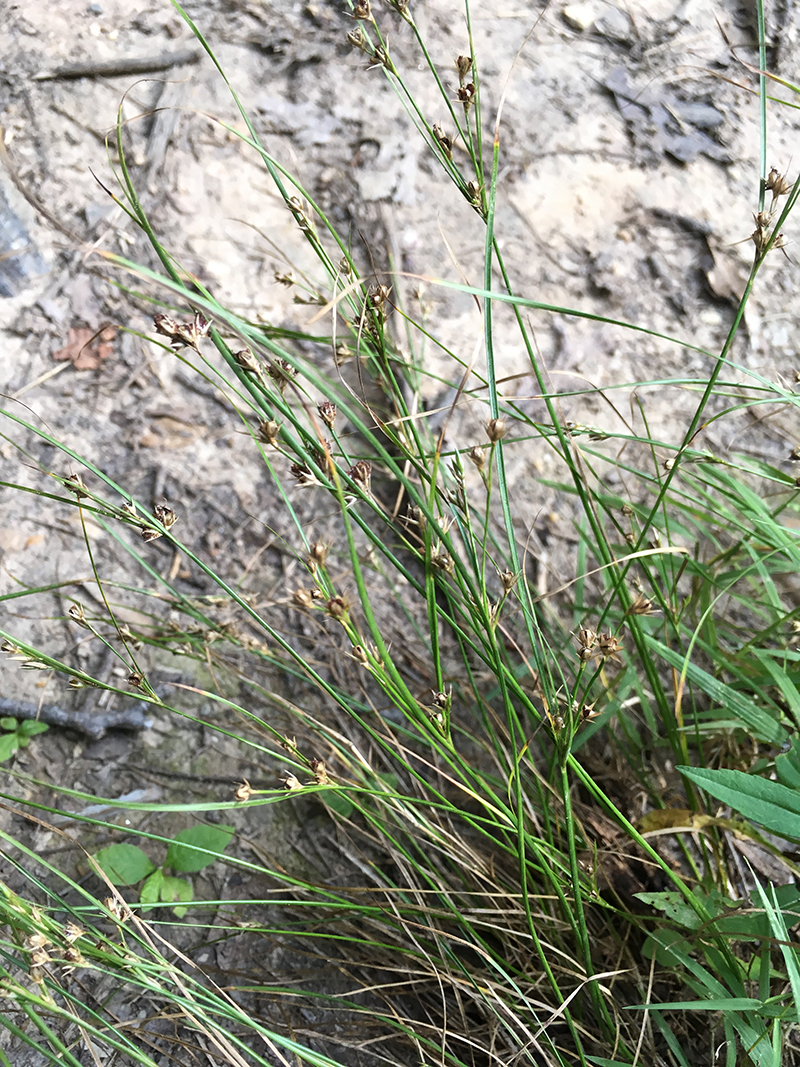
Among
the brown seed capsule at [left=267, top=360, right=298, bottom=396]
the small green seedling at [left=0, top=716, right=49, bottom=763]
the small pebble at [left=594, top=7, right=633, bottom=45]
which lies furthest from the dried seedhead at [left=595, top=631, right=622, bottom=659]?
the small pebble at [left=594, top=7, right=633, bottom=45]

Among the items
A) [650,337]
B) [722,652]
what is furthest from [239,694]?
[650,337]

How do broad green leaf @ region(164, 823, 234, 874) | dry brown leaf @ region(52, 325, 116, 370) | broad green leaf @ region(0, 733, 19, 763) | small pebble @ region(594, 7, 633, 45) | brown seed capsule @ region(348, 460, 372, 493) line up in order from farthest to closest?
small pebble @ region(594, 7, 633, 45) → dry brown leaf @ region(52, 325, 116, 370) → broad green leaf @ region(0, 733, 19, 763) → broad green leaf @ region(164, 823, 234, 874) → brown seed capsule @ region(348, 460, 372, 493)

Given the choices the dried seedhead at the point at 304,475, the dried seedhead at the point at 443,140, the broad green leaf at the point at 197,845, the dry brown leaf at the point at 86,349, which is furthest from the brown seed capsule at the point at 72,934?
the dry brown leaf at the point at 86,349

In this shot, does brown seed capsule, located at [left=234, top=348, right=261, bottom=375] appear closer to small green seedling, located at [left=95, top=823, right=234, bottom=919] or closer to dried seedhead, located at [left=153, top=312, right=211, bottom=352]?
dried seedhead, located at [left=153, top=312, right=211, bottom=352]

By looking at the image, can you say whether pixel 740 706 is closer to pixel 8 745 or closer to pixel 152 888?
pixel 152 888

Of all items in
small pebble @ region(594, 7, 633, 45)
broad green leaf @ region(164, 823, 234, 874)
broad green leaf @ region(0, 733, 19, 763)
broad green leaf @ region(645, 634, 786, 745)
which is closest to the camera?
broad green leaf @ region(645, 634, 786, 745)

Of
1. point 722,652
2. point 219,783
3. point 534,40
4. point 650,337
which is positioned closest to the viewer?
point 722,652

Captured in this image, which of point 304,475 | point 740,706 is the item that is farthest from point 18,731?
point 740,706

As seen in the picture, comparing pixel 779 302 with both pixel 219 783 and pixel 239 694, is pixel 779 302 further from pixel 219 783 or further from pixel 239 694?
pixel 219 783
